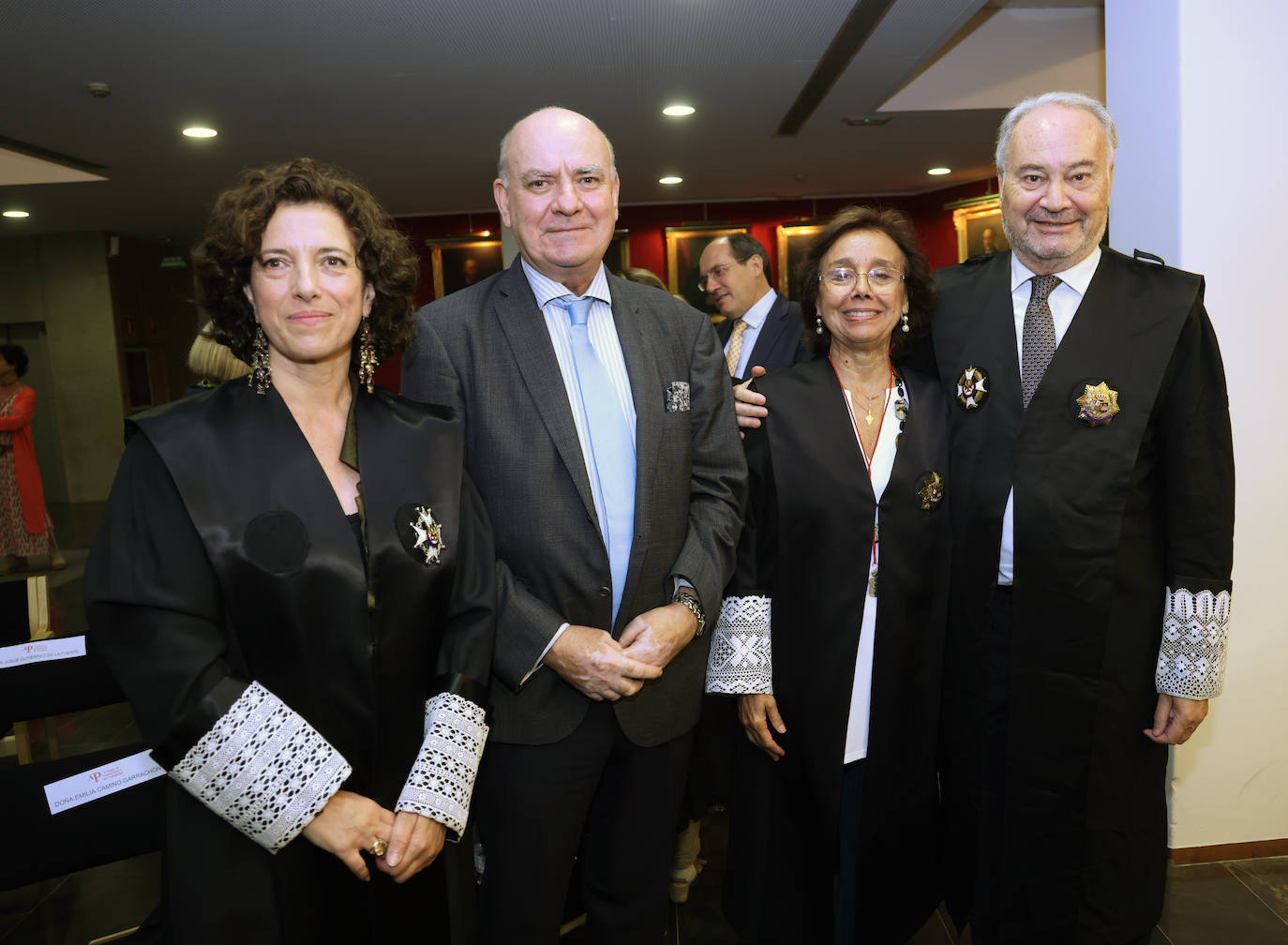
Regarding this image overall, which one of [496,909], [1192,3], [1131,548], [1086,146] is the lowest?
[496,909]

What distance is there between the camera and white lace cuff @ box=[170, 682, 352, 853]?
1.35 m

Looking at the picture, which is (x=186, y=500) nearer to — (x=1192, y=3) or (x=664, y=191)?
(x=1192, y=3)

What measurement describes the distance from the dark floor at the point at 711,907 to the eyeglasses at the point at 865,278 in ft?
6.04

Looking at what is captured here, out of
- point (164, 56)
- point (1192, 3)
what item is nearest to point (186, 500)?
point (1192, 3)

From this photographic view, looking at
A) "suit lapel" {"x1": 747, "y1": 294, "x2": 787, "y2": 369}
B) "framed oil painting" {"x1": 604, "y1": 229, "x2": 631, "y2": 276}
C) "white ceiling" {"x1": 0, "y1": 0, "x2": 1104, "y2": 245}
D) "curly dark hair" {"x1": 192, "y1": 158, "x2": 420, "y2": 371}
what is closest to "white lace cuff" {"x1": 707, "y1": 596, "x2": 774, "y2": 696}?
"curly dark hair" {"x1": 192, "y1": 158, "x2": 420, "y2": 371}

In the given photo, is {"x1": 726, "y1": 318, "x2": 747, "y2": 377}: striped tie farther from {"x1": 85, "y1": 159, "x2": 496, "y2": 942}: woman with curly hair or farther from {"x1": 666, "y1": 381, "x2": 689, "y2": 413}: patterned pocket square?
{"x1": 85, "y1": 159, "x2": 496, "y2": 942}: woman with curly hair

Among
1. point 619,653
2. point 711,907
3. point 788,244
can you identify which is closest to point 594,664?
point 619,653

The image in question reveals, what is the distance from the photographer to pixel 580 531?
5.81 ft

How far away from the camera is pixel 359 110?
6398mm

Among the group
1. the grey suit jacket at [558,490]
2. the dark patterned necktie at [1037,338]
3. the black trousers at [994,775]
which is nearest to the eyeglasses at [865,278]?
the dark patterned necktie at [1037,338]

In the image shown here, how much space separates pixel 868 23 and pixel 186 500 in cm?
500

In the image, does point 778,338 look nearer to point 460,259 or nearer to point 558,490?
point 558,490

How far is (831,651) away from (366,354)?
1201mm

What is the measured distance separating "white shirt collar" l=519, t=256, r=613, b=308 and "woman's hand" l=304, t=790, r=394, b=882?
1029 mm
